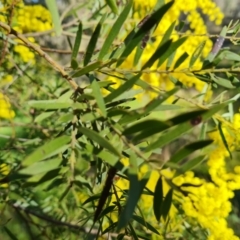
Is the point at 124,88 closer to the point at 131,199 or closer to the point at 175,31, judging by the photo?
the point at 131,199

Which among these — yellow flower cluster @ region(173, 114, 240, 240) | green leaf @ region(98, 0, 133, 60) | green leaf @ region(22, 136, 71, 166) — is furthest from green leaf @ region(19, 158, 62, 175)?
yellow flower cluster @ region(173, 114, 240, 240)

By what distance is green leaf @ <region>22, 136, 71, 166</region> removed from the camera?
28 centimetres

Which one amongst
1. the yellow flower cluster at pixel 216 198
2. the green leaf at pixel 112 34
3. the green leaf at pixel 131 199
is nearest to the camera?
the green leaf at pixel 131 199

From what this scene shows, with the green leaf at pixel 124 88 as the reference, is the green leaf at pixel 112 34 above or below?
above

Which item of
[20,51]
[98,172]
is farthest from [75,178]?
[20,51]

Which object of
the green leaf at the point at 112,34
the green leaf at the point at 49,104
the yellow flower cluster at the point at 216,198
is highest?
the green leaf at the point at 112,34

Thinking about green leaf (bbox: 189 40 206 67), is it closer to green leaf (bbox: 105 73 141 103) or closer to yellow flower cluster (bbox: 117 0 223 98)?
green leaf (bbox: 105 73 141 103)

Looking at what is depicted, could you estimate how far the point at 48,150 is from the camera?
0.31m

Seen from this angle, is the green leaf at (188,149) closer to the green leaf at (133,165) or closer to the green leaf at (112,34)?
the green leaf at (133,165)

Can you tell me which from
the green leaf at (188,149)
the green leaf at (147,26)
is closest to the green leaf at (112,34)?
the green leaf at (147,26)

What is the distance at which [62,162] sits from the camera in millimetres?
322

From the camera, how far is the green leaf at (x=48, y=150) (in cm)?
28

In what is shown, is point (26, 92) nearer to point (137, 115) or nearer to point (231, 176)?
point (231, 176)

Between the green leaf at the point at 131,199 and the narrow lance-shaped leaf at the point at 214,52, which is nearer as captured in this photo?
the green leaf at the point at 131,199
